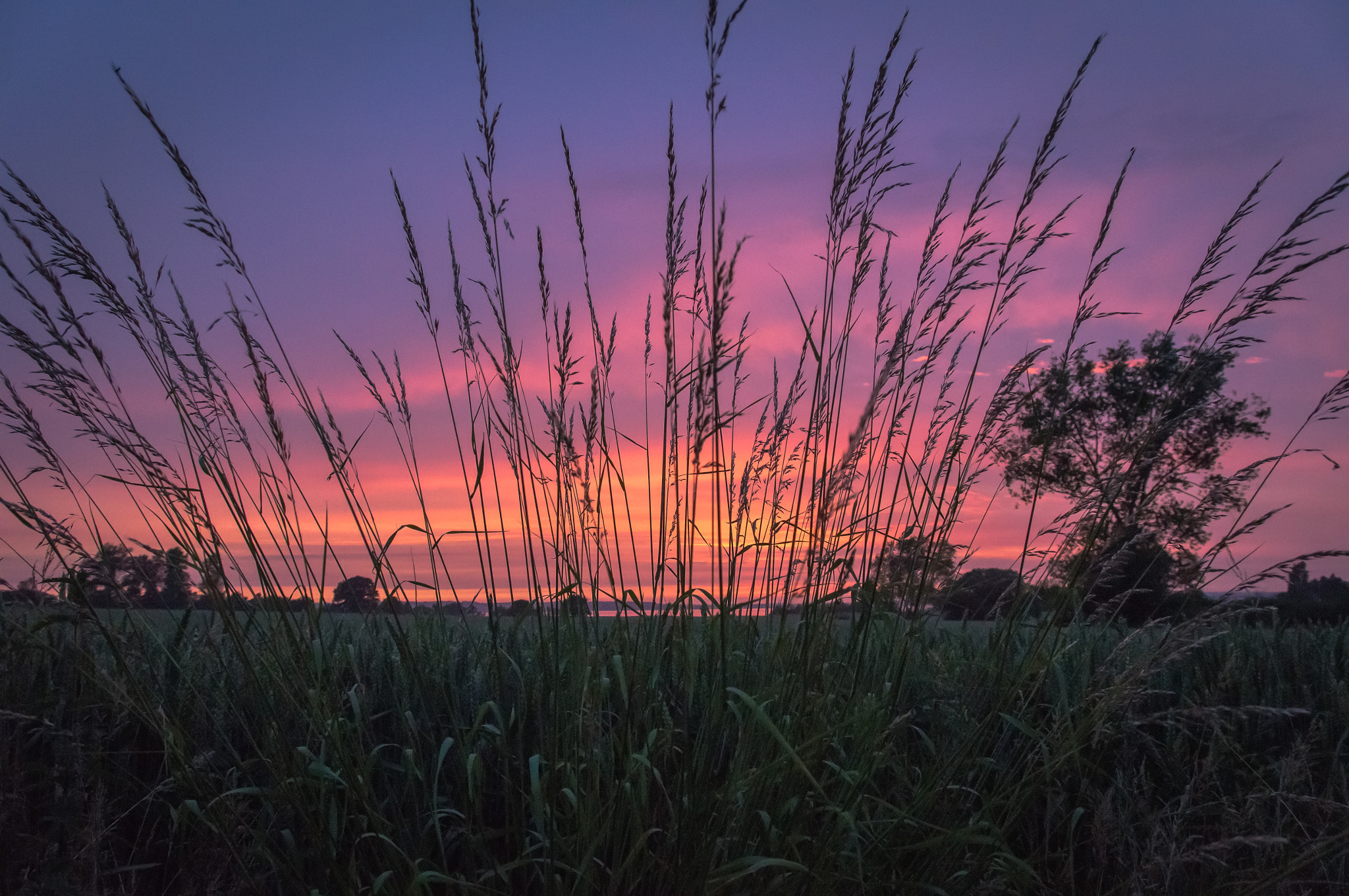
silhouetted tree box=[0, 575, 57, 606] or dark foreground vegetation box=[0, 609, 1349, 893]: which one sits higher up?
silhouetted tree box=[0, 575, 57, 606]

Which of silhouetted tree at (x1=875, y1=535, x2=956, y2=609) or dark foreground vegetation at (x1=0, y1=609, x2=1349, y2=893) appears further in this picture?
silhouetted tree at (x1=875, y1=535, x2=956, y2=609)

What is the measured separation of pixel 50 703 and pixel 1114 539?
3482mm

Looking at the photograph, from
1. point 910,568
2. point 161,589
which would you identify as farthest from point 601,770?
point 161,589

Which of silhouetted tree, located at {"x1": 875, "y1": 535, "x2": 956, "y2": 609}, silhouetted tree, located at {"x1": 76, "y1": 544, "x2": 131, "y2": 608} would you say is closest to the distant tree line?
silhouetted tree, located at {"x1": 76, "y1": 544, "x2": 131, "y2": 608}

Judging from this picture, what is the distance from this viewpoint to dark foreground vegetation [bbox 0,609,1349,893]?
1995mm

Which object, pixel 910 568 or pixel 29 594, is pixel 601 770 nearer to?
pixel 910 568

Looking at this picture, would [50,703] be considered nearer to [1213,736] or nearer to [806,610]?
[806,610]

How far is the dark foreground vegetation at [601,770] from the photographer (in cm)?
200

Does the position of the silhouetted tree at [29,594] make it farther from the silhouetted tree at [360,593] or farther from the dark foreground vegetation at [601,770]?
the silhouetted tree at [360,593]

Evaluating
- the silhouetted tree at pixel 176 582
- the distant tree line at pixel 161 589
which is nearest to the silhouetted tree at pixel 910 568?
the distant tree line at pixel 161 589

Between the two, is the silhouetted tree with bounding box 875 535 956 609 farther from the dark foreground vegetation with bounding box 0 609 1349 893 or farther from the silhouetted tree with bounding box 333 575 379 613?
the silhouetted tree with bounding box 333 575 379 613

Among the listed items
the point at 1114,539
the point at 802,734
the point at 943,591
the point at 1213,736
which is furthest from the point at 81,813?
the point at 1213,736

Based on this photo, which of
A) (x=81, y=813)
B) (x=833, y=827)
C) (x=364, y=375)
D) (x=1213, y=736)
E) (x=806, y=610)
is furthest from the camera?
(x=1213, y=736)

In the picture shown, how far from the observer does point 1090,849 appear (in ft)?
9.36
